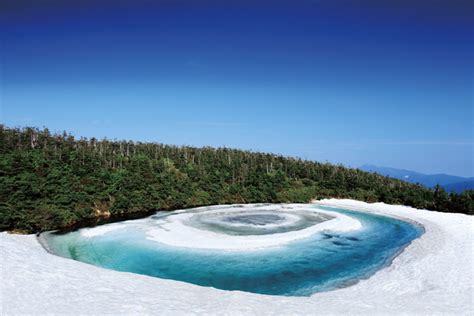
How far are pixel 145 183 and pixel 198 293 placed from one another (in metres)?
37.2

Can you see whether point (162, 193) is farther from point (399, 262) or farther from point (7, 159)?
point (399, 262)

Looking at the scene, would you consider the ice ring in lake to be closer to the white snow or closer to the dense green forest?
the white snow

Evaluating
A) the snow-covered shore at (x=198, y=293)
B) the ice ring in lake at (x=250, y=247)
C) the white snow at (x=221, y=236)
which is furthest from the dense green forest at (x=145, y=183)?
the snow-covered shore at (x=198, y=293)

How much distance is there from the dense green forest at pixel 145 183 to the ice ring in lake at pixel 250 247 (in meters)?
6.03

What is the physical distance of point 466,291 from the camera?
1853cm

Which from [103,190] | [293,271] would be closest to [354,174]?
[103,190]

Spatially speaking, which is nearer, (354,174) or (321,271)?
(321,271)

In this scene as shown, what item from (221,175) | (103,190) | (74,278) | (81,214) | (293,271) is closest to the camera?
(74,278)

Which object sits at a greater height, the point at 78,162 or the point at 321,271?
the point at 78,162

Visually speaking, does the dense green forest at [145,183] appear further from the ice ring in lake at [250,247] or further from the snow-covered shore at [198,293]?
the snow-covered shore at [198,293]

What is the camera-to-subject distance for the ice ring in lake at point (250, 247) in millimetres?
22812

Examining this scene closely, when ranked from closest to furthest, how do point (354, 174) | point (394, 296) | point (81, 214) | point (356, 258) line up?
point (394, 296) < point (356, 258) < point (81, 214) < point (354, 174)

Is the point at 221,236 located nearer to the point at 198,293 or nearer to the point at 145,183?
the point at 198,293

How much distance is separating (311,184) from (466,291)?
46.7 meters
